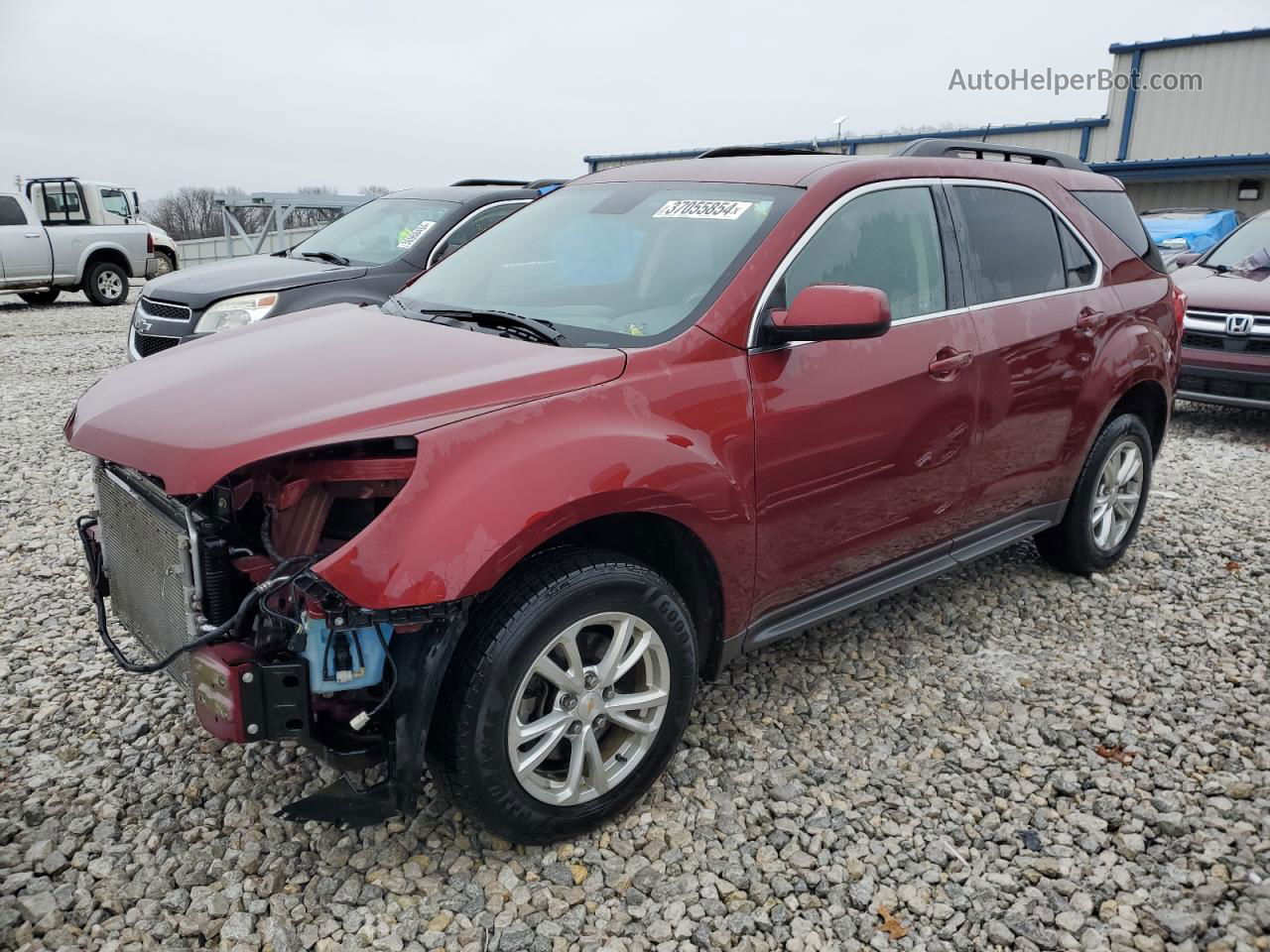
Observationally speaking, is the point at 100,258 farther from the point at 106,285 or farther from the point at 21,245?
the point at 21,245

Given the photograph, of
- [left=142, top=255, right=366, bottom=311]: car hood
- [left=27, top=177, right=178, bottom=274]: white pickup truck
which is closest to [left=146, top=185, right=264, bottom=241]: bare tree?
[left=27, top=177, right=178, bottom=274]: white pickup truck

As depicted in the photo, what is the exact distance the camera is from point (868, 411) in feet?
10.1

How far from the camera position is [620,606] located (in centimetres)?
252

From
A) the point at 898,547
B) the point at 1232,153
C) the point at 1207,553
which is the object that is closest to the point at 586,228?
the point at 898,547

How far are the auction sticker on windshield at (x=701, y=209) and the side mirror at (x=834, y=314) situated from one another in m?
0.48

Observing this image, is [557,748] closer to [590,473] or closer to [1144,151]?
[590,473]

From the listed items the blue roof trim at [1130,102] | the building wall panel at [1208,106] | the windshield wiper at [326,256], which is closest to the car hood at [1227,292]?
the windshield wiper at [326,256]

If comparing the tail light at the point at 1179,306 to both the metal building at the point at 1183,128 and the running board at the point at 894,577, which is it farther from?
the metal building at the point at 1183,128

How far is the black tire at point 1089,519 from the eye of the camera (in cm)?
427

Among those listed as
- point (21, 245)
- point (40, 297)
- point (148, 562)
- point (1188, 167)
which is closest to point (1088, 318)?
point (148, 562)

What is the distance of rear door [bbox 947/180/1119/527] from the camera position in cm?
356

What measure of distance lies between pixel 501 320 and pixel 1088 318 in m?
2.53

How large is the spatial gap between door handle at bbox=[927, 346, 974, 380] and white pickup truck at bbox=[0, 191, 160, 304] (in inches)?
631

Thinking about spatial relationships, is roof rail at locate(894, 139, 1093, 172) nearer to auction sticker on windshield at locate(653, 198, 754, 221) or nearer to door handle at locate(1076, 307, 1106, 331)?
door handle at locate(1076, 307, 1106, 331)
